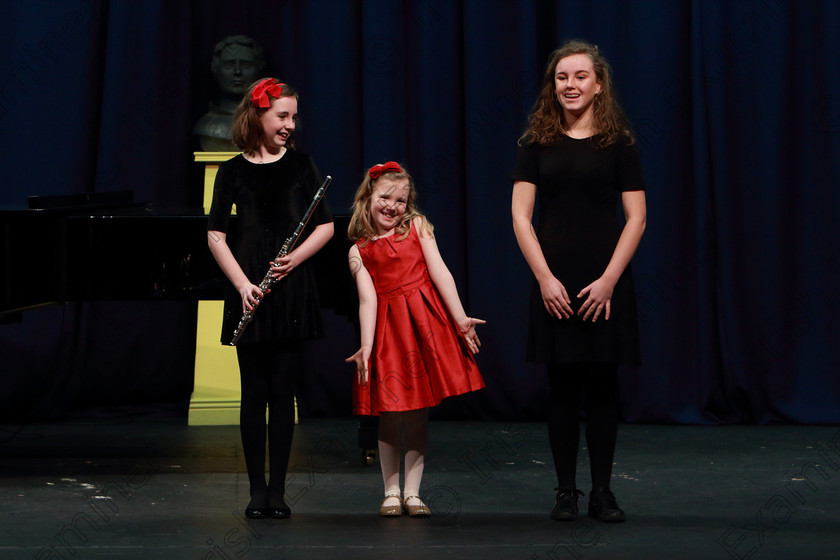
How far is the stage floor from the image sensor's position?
8.83 feet

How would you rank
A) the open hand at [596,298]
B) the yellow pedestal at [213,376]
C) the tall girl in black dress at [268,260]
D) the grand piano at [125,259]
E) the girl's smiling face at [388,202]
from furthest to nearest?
1. the yellow pedestal at [213,376]
2. the grand piano at [125,259]
3. the girl's smiling face at [388,202]
4. the tall girl in black dress at [268,260]
5. the open hand at [596,298]

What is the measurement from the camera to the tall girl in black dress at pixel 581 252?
290cm

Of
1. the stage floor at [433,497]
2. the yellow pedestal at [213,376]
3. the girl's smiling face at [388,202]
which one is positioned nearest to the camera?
the stage floor at [433,497]

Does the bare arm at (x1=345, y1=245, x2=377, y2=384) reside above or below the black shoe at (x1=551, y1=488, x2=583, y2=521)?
above

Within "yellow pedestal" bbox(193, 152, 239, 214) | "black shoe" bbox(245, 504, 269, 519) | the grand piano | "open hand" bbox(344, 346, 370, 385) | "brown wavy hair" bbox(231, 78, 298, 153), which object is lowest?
"black shoe" bbox(245, 504, 269, 519)

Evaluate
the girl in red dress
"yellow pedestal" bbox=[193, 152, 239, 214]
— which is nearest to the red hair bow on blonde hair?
the girl in red dress

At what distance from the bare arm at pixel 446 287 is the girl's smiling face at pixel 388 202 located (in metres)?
0.06

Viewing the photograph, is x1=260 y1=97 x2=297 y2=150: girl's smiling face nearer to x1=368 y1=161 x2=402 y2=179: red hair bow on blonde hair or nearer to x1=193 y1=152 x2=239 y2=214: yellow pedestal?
x1=368 y1=161 x2=402 y2=179: red hair bow on blonde hair

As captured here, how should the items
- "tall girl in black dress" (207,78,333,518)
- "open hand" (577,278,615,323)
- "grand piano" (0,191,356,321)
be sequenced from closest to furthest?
"open hand" (577,278,615,323), "tall girl in black dress" (207,78,333,518), "grand piano" (0,191,356,321)

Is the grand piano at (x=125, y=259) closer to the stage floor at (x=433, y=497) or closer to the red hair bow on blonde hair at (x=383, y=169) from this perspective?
the red hair bow on blonde hair at (x=383, y=169)

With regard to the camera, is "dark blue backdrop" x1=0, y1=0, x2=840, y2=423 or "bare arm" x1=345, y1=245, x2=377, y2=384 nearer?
"bare arm" x1=345, y1=245, x2=377, y2=384

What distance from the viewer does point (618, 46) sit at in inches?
200

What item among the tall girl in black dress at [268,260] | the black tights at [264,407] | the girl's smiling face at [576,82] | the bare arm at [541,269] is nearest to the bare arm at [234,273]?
the tall girl in black dress at [268,260]

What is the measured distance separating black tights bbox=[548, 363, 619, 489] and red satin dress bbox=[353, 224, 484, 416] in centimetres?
22
